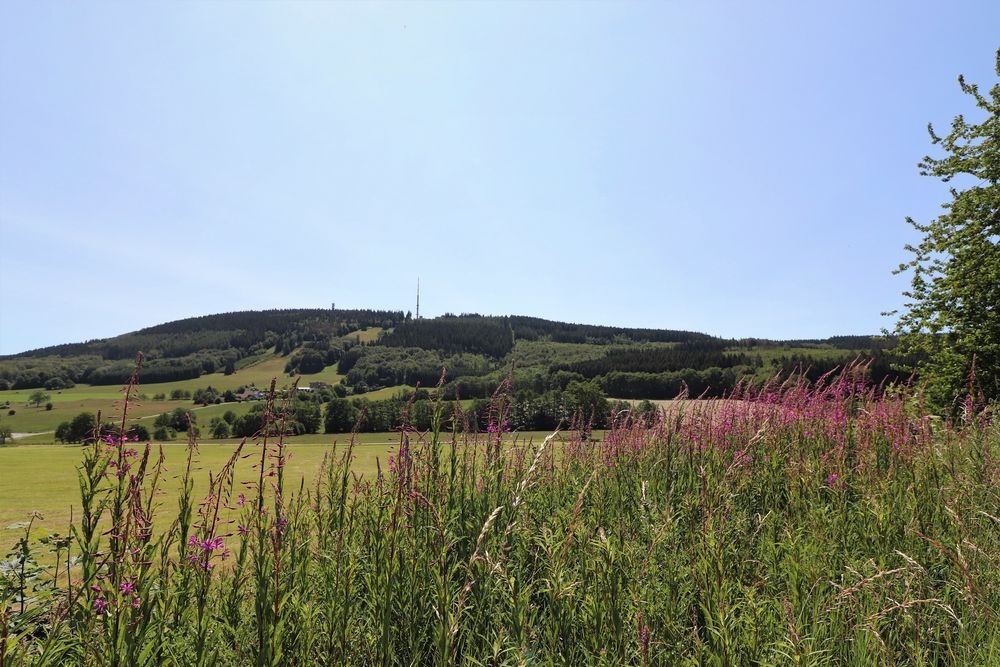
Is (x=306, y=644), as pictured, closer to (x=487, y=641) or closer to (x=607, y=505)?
(x=487, y=641)

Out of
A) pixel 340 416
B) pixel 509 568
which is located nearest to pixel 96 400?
pixel 340 416

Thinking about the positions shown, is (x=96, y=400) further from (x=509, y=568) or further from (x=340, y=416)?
(x=509, y=568)

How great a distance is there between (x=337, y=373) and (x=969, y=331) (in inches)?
7068

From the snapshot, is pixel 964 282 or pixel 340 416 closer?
pixel 964 282

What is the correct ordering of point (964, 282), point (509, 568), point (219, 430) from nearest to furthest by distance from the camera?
point (509, 568) → point (964, 282) → point (219, 430)

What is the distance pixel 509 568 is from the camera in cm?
420

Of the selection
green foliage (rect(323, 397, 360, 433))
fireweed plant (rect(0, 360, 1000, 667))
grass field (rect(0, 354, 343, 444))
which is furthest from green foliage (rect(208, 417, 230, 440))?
fireweed plant (rect(0, 360, 1000, 667))

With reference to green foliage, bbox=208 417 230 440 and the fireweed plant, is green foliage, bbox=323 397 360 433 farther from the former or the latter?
the fireweed plant

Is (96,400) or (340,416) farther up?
(96,400)

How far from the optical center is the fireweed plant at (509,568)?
252 centimetres

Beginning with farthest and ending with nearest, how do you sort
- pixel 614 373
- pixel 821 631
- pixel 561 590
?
pixel 614 373 < pixel 821 631 < pixel 561 590

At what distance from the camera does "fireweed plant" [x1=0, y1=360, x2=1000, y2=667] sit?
2.52 metres

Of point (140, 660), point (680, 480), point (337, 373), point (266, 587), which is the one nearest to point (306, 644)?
point (266, 587)

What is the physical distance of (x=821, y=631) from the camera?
325 cm
